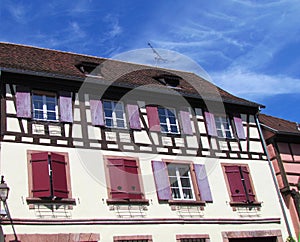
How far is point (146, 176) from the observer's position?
13891 millimetres

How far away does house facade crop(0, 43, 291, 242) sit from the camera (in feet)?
39.6

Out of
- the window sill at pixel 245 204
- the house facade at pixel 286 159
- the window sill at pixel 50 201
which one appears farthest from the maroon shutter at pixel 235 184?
the window sill at pixel 50 201

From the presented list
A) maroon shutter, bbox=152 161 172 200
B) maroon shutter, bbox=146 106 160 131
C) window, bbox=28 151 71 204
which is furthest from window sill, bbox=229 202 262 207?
window, bbox=28 151 71 204

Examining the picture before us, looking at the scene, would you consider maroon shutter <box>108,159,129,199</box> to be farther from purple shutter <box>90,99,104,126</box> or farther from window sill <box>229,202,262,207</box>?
window sill <box>229,202,262,207</box>

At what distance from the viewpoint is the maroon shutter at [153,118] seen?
1499 cm

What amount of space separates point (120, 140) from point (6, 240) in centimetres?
481

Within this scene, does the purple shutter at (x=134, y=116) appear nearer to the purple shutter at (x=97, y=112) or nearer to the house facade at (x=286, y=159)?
the purple shutter at (x=97, y=112)

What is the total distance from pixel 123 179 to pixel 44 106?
332 cm

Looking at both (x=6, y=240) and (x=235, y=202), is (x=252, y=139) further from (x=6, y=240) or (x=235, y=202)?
(x=6, y=240)

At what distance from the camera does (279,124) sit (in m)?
19.7

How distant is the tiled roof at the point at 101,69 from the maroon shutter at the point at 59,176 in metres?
2.84

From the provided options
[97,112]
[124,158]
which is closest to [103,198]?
[124,158]

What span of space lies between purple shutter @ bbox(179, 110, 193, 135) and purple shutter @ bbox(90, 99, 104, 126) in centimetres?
312

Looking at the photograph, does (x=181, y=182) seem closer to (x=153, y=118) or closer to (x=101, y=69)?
(x=153, y=118)
